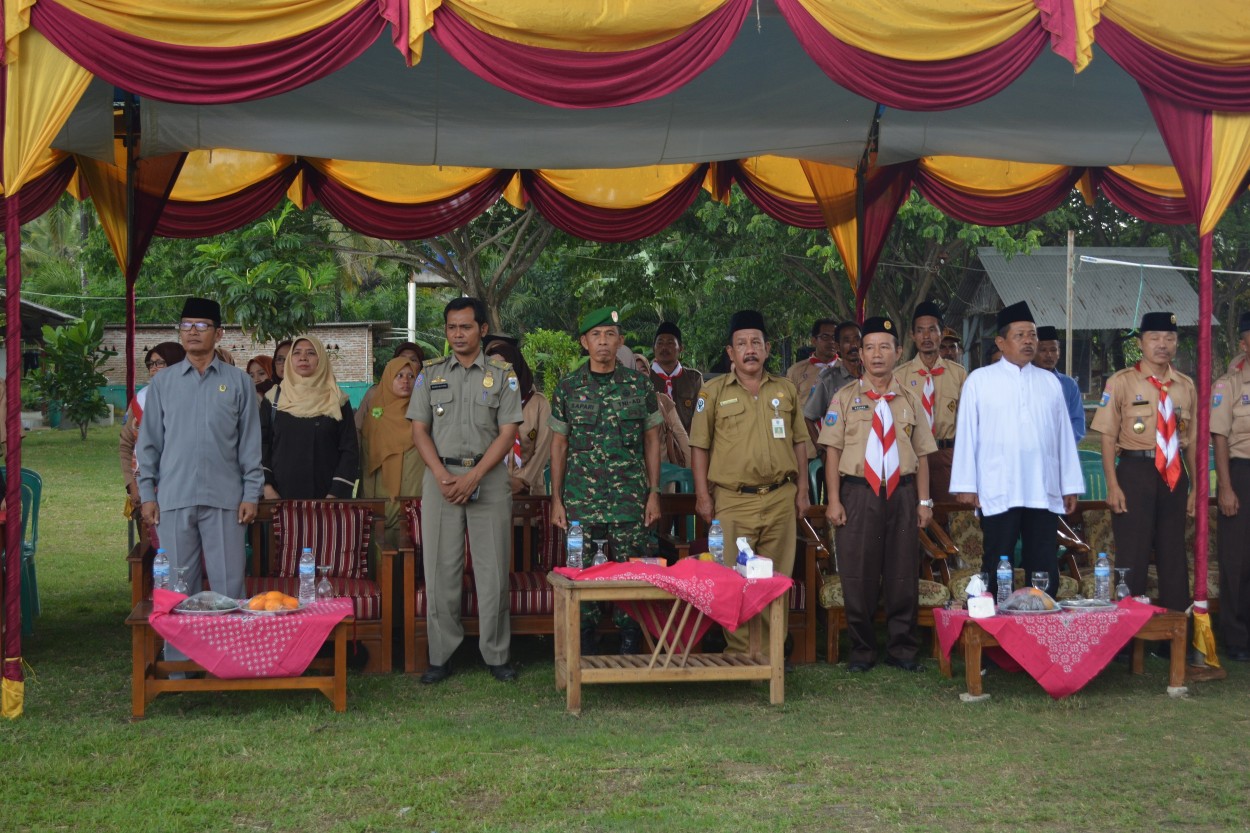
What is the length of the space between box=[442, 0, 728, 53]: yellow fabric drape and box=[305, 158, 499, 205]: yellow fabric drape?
4125mm

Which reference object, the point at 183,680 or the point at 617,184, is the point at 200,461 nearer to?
the point at 183,680

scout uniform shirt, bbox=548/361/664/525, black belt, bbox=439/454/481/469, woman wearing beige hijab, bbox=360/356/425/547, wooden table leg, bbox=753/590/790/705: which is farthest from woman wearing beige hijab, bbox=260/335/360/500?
wooden table leg, bbox=753/590/790/705

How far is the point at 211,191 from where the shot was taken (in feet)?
31.4

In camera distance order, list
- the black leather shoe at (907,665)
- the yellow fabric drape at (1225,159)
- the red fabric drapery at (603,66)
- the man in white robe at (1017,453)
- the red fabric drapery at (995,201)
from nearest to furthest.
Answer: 1. the red fabric drapery at (603,66)
2. the yellow fabric drape at (1225,159)
3. the man in white robe at (1017,453)
4. the black leather shoe at (907,665)
5. the red fabric drapery at (995,201)

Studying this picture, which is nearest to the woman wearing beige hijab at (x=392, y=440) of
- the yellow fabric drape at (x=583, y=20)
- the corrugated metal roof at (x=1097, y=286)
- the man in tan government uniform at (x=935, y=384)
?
the yellow fabric drape at (x=583, y=20)

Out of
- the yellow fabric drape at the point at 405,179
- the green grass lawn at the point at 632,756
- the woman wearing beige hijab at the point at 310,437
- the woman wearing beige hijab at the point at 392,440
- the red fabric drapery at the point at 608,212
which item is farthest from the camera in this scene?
the red fabric drapery at the point at 608,212

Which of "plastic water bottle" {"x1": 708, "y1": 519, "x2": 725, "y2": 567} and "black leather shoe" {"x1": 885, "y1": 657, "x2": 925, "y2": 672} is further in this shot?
"black leather shoe" {"x1": 885, "y1": 657, "x2": 925, "y2": 672}

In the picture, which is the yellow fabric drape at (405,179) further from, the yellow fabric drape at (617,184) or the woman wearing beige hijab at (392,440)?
the woman wearing beige hijab at (392,440)

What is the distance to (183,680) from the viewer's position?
545 centimetres

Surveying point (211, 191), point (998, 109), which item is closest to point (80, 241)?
point (211, 191)

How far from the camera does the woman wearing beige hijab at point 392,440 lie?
7496 millimetres

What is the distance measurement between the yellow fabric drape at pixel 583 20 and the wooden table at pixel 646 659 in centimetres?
250

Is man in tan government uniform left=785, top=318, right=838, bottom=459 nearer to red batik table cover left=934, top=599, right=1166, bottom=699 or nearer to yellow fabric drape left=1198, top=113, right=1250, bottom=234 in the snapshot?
yellow fabric drape left=1198, top=113, right=1250, bottom=234

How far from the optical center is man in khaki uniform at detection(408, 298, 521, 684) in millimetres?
6246
